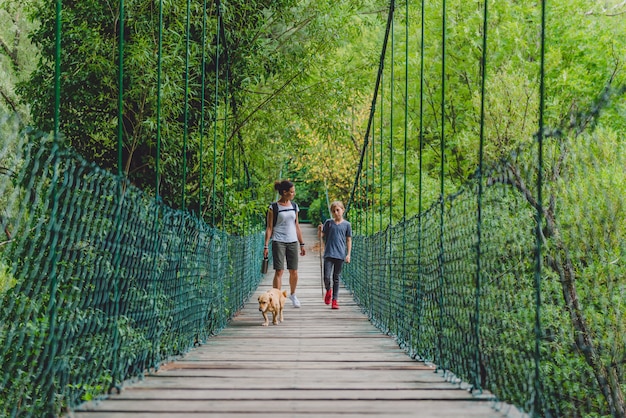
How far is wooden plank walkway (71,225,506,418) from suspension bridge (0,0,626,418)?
0.05 ft

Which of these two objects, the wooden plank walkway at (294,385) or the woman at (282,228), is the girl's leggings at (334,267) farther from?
the wooden plank walkway at (294,385)

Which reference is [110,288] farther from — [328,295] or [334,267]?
[328,295]

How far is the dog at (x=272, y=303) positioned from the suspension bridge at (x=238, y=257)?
0.15 m

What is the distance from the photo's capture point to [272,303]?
209 inches

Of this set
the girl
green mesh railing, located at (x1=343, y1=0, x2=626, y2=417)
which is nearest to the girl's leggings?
the girl

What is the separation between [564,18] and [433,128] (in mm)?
3324

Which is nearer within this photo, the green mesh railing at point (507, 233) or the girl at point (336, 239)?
the green mesh railing at point (507, 233)

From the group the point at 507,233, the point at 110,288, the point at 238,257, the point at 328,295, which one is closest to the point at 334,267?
the point at 328,295

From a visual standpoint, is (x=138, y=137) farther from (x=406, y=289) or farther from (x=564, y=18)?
(x=564, y=18)

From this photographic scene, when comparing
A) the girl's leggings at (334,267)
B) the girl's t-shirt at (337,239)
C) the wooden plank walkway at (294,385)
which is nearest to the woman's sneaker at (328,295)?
the girl's leggings at (334,267)

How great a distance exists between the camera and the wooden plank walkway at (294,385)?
2.21 meters

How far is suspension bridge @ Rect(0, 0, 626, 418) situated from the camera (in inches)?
98.3

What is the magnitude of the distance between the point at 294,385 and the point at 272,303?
265 centimetres

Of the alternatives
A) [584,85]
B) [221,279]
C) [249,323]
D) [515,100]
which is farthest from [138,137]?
[584,85]
